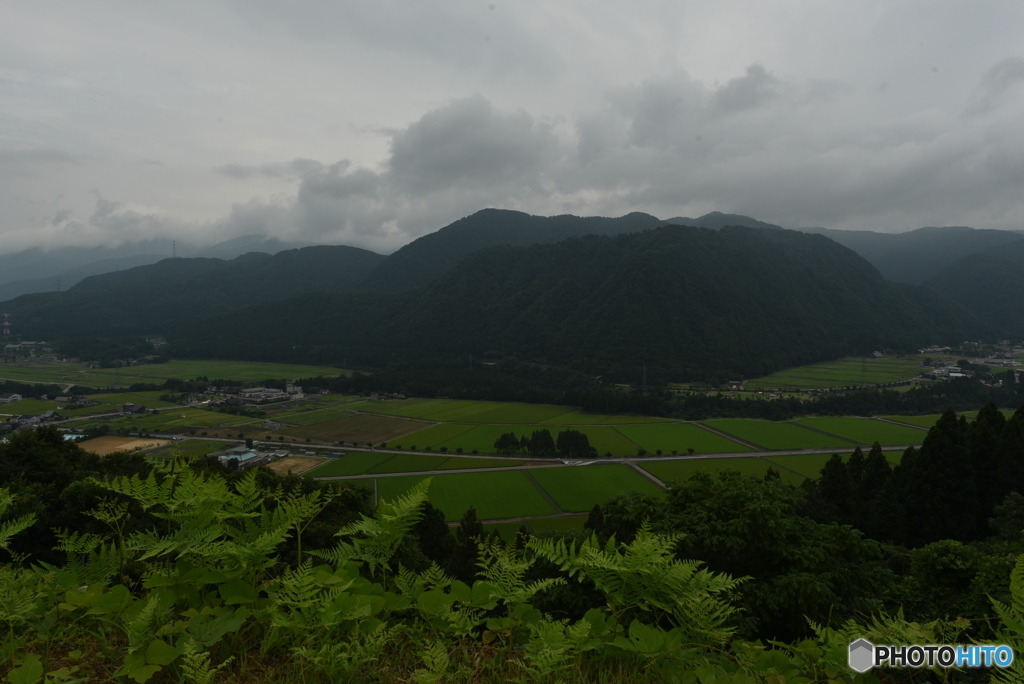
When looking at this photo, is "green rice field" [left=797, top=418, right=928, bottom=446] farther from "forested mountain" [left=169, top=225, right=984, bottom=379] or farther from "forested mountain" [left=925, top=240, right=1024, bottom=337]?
"forested mountain" [left=925, top=240, right=1024, bottom=337]

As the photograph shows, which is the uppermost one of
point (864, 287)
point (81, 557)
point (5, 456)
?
point (864, 287)

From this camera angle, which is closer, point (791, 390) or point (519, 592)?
point (519, 592)

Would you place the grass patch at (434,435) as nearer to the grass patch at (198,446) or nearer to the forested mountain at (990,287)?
the grass patch at (198,446)

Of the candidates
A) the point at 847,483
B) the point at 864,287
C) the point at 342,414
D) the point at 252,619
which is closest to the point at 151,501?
the point at 252,619

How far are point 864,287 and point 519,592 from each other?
645 ft

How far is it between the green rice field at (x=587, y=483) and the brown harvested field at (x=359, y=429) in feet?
71.9

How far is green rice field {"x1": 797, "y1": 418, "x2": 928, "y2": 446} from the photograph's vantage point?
2065 inches

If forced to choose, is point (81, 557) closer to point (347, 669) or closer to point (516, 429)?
point (347, 669)

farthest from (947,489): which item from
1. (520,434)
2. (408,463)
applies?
(520,434)

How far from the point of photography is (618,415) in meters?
71.8

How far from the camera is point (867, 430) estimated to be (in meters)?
57.2

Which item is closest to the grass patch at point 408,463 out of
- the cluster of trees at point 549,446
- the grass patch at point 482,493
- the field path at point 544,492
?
the grass patch at point 482,493

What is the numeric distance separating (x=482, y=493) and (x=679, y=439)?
2828cm

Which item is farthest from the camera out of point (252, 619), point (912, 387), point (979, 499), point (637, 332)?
point (637, 332)
